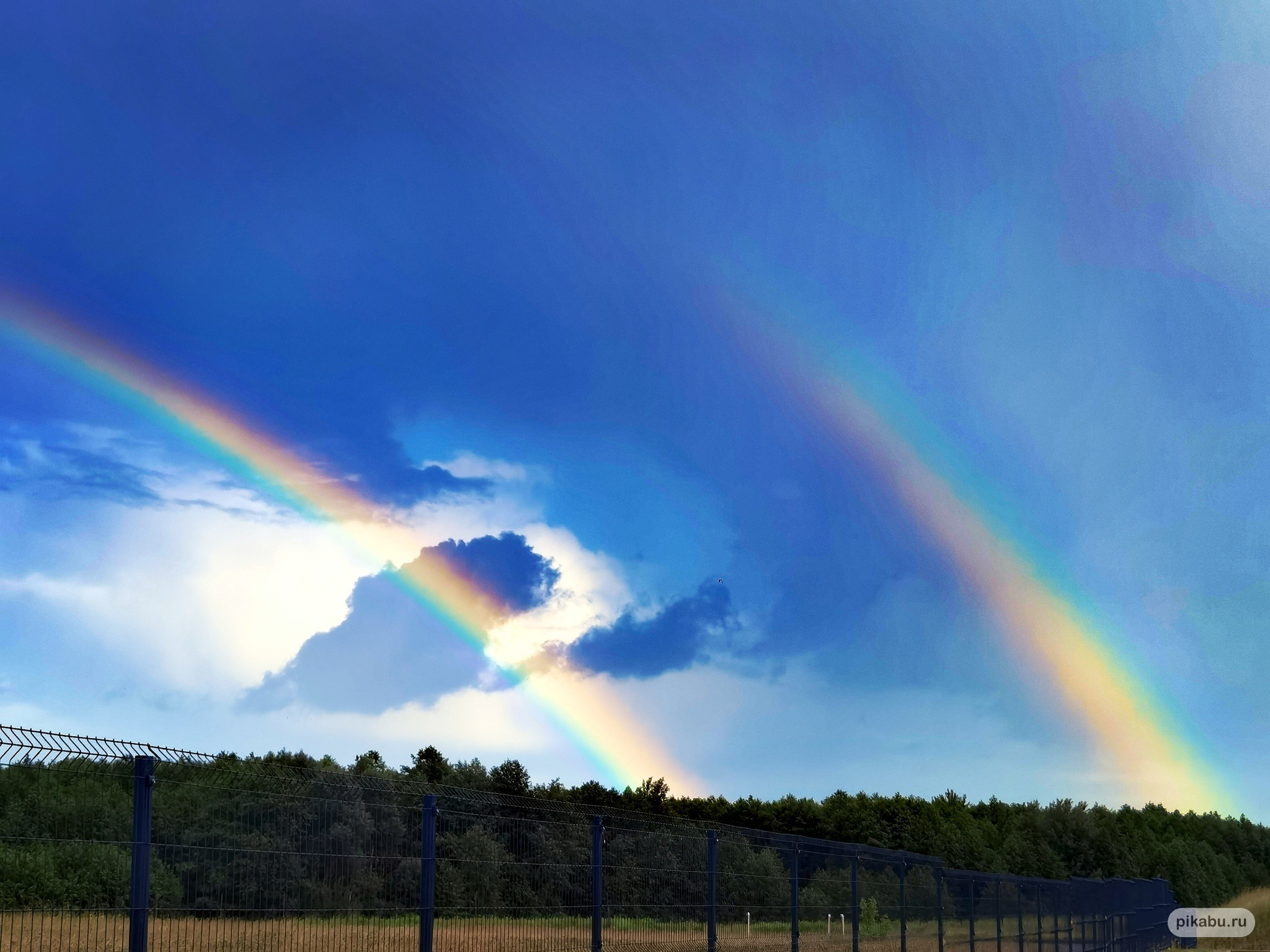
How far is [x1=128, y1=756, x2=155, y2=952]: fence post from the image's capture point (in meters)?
9.84

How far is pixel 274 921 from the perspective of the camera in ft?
37.1

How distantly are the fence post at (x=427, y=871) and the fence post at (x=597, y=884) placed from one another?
3.35 metres

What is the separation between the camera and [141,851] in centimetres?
1002

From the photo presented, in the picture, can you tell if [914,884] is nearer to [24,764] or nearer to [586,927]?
[586,927]

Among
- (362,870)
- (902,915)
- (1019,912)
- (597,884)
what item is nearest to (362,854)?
(362,870)

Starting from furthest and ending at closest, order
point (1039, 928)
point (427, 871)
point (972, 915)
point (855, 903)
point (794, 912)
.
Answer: point (1039, 928), point (972, 915), point (855, 903), point (794, 912), point (427, 871)

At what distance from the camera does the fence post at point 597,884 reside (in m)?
16.6

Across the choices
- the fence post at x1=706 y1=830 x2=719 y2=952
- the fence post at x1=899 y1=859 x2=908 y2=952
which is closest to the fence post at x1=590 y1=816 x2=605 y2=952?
the fence post at x1=706 y1=830 x2=719 y2=952

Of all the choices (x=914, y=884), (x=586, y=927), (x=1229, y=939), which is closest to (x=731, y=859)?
(x=586, y=927)

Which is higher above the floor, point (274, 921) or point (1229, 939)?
point (274, 921)

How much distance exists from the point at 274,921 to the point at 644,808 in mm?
76759

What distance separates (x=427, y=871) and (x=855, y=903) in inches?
503

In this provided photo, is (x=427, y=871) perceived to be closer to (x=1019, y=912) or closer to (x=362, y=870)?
(x=362, y=870)

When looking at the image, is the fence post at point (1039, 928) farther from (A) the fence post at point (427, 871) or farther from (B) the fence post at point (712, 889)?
(A) the fence post at point (427, 871)
